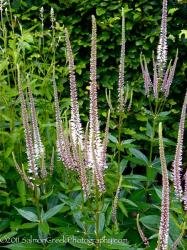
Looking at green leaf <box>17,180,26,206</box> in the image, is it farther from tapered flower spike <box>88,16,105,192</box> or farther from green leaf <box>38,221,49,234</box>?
tapered flower spike <box>88,16,105,192</box>

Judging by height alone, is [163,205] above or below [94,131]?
below

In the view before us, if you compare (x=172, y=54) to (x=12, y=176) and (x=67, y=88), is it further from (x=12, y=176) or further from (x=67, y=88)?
(x=12, y=176)

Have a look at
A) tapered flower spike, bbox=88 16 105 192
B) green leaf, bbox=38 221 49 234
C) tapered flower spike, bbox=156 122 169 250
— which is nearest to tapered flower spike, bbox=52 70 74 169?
tapered flower spike, bbox=88 16 105 192

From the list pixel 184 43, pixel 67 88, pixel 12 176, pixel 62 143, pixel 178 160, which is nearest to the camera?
pixel 178 160

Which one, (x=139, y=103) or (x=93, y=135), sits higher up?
(x=93, y=135)

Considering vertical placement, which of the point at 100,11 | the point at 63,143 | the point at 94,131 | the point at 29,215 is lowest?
the point at 29,215

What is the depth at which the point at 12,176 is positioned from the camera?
3725mm

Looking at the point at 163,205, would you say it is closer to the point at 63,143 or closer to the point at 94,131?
the point at 94,131

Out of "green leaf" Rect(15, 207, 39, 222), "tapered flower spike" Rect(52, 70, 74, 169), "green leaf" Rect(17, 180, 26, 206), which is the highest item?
"tapered flower spike" Rect(52, 70, 74, 169)

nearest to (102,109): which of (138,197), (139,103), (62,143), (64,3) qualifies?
(139,103)

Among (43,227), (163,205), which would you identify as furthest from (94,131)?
(43,227)

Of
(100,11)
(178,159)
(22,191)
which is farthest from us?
(100,11)

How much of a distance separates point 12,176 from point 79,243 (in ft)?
3.28

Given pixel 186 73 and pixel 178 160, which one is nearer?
pixel 178 160
